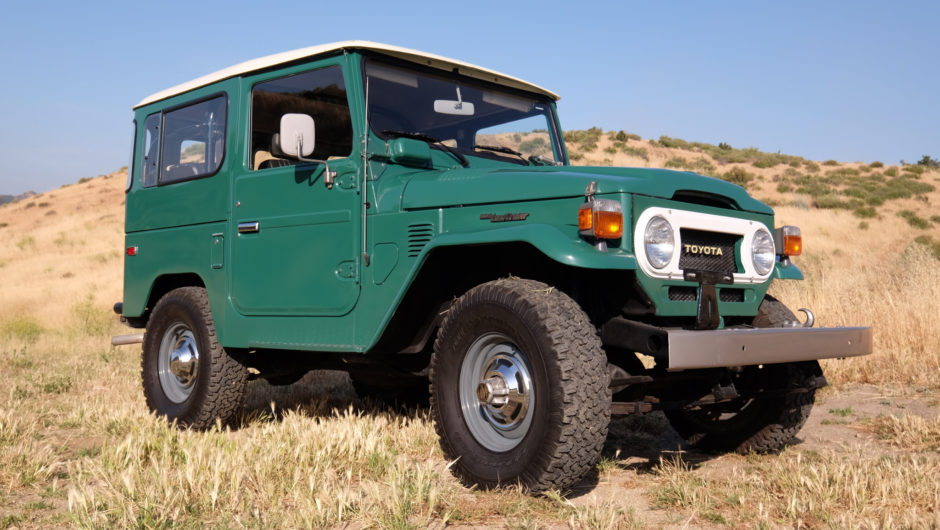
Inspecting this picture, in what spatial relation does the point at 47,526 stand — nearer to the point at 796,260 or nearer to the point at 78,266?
the point at 796,260

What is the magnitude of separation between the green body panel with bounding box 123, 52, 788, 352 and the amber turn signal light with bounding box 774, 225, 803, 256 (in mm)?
114

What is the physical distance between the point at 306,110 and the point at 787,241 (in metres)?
3.06

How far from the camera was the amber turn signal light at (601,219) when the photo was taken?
3.57 meters

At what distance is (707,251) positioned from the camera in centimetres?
404

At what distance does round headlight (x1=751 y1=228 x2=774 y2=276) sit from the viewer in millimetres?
4293

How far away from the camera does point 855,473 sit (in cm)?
364

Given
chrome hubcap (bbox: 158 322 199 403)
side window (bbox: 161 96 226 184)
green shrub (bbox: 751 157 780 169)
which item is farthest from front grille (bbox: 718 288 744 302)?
green shrub (bbox: 751 157 780 169)

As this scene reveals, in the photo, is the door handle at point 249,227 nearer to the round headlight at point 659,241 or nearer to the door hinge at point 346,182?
the door hinge at point 346,182

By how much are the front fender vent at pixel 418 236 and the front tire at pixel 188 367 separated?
1.98 metres

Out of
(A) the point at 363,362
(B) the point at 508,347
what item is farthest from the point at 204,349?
(B) the point at 508,347

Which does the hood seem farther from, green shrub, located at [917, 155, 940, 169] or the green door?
green shrub, located at [917, 155, 940, 169]

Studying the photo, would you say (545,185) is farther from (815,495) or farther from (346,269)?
(815,495)

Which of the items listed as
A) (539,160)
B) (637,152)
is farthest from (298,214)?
(637,152)

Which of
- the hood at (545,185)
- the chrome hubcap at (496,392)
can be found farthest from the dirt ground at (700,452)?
the hood at (545,185)
